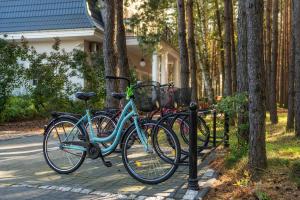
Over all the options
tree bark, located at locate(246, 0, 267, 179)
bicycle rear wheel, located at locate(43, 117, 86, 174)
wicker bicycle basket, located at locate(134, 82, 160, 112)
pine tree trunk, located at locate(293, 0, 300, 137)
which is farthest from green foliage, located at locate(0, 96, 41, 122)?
tree bark, located at locate(246, 0, 267, 179)

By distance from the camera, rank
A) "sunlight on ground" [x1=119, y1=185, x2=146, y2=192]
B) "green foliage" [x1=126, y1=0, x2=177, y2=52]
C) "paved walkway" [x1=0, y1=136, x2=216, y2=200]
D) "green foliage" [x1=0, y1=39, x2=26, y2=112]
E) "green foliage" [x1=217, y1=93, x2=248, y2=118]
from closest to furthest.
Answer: "paved walkway" [x1=0, y1=136, x2=216, y2=200], "sunlight on ground" [x1=119, y1=185, x2=146, y2=192], "green foliage" [x1=217, y1=93, x2=248, y2=118], "green foliage" [x1=0, y1=39, x2=26, y2=112], "green foliage" [x1=126, y1=0, x2=177, y2=52]

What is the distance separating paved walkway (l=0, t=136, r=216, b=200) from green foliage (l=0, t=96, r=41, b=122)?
320 inches

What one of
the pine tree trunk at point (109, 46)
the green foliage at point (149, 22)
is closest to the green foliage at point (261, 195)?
the pine tree trunk at point (109, 46)

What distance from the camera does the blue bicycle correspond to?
6.31 m

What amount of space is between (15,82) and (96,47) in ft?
26.7

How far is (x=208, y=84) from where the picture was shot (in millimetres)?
28078

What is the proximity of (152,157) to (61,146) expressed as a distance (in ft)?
4.69

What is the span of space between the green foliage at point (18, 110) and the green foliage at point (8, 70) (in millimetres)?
489

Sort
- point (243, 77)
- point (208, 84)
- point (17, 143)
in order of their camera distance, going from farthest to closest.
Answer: point (208, 84)
point (17, 143)
point (243, 77)

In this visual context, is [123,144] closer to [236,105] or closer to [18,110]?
[236,105]

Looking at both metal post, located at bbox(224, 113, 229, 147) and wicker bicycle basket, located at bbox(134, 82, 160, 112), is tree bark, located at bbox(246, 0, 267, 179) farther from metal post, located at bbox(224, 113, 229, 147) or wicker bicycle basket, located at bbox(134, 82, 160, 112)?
metal post, located at bbox(224, 113, 229, 147)

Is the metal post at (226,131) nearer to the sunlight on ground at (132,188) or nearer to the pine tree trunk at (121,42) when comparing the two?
the sunlight on ground at (132,188)

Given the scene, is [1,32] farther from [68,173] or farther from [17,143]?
[68,173]

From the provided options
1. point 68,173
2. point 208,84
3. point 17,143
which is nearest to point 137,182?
point 68,173
